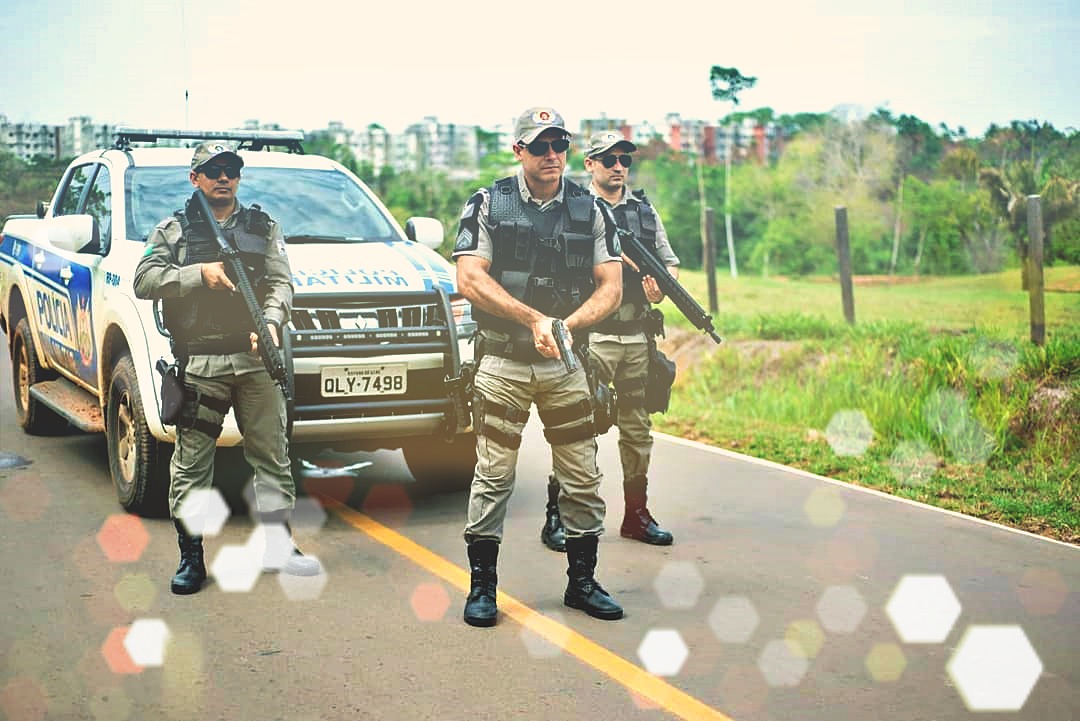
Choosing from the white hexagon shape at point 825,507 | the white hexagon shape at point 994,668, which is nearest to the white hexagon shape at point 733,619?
the white hexagon shape at point 994,668

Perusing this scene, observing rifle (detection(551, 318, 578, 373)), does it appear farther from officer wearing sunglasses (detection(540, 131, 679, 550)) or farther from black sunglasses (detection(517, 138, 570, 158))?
officer wearing sunglasses (detection(540, 131, 679, 550))

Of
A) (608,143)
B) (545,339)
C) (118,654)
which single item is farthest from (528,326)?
(118,654)

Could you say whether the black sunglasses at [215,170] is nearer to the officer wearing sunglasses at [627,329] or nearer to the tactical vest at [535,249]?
the tactical vest at [535,249]

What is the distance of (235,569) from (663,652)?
2.26 m

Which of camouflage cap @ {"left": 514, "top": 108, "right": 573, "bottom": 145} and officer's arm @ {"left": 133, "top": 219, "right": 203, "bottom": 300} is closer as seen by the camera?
camouflage cap @ {"left": 514, "top": 108, "right": 573, "bottom": 145}

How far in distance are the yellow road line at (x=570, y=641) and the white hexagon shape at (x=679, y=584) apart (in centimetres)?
61

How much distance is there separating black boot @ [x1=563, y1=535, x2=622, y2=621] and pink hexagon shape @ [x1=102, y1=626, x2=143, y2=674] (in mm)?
1796

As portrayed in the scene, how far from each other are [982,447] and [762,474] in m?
1.61

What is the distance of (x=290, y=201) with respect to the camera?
8.35 metres

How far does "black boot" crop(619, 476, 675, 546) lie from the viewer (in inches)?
275

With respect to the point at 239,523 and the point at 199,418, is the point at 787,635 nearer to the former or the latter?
the point at 199,418

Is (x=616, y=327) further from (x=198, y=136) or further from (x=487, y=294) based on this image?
(x=198, y=136)

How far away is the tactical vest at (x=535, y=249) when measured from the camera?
562 centimetres

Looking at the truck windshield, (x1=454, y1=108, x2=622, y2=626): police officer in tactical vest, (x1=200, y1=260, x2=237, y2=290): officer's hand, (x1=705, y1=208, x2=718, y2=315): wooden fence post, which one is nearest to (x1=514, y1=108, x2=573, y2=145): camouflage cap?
(x1=454, y1=108, x2=622, y2=626): police officer in tactical vest
